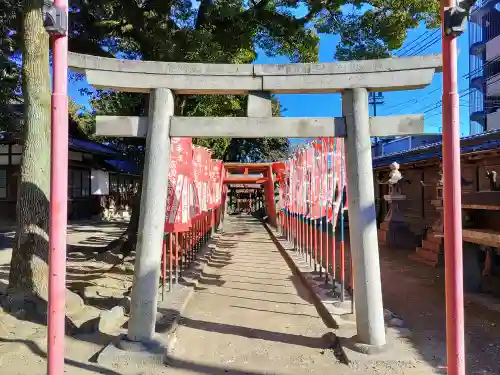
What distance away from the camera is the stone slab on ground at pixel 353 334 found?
15.0 ft

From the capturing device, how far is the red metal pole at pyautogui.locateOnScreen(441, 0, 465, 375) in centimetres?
331

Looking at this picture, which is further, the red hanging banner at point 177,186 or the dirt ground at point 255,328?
the red hanging banner at point 177,186

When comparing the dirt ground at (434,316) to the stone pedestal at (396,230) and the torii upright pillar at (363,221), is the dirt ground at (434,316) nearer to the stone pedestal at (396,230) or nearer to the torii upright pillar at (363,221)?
the torii upright pillar at (363,221)

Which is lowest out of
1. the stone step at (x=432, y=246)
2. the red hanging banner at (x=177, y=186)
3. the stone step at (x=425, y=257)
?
the stone step at (x=425, y=257)

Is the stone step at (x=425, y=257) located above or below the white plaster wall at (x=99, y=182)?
below

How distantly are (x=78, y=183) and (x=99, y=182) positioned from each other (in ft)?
7.49

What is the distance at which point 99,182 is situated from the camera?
23906 millimetres

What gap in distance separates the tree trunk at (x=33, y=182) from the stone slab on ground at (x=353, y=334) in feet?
13.3

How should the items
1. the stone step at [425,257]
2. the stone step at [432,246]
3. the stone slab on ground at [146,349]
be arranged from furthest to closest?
the stone step at [432,246]
the stone step at [425,257]
the stone slab on ground at [146,349]

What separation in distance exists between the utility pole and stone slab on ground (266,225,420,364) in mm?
1325

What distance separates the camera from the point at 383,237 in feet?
48.0

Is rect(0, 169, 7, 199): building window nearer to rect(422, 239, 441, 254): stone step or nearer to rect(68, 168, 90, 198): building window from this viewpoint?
rect(68, 168, 90, 198): building window

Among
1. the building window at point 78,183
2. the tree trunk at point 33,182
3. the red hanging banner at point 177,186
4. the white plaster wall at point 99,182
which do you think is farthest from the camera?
the white plaster wall at point 99,182

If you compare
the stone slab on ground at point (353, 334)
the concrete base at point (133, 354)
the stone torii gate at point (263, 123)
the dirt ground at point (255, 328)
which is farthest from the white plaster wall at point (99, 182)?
the concrete base at point (133, 354)
